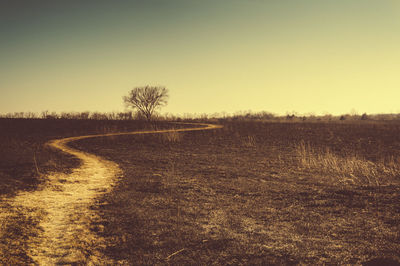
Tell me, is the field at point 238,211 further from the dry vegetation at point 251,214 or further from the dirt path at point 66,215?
the dirt path at point 66,215

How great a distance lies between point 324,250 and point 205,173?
696cm

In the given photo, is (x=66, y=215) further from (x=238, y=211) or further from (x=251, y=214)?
(x=251, y=214)

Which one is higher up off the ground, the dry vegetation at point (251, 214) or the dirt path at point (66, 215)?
the dirt path at point (66, 215)

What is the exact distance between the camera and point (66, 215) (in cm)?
625

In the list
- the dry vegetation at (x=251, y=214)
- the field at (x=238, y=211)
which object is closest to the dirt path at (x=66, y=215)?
the field at (x=238, y=211)

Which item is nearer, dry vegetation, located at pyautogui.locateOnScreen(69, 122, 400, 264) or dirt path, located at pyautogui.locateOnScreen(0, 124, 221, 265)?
dirt path, located at pyautogui.locateOnScreen(0, 124, 221, 265)

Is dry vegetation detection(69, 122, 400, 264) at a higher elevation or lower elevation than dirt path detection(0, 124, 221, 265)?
lower

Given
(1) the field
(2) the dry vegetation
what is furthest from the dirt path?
(2) the dry vegetation

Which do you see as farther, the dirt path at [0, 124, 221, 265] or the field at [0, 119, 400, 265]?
the field at [0, 119, 400, 265]

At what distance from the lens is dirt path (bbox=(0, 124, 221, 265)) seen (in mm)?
4484

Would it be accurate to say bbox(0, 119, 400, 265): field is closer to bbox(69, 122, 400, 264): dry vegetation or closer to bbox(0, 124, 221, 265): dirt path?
bbox(69, 122, 400, 264): dry vegetation

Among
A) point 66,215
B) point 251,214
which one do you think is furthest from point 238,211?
point 66,215

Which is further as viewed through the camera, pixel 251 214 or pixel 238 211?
pixel 238 211

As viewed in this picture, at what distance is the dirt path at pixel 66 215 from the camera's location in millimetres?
4484
